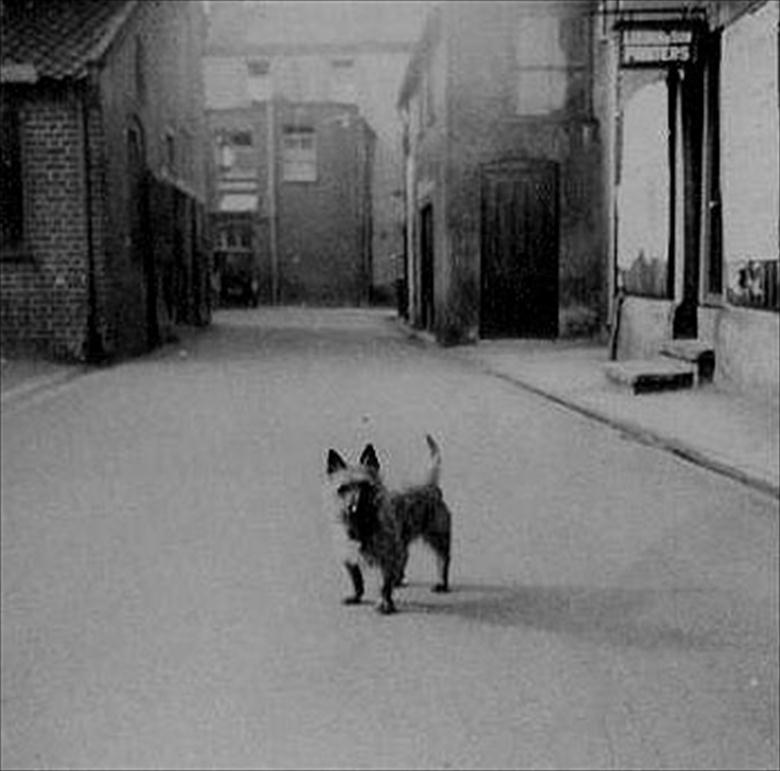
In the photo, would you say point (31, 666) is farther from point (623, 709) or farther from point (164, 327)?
point (164, 327)

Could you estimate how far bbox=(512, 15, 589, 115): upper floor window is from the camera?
2652cm

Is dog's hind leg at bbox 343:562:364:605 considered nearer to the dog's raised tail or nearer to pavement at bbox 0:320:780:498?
the dog's raised tail

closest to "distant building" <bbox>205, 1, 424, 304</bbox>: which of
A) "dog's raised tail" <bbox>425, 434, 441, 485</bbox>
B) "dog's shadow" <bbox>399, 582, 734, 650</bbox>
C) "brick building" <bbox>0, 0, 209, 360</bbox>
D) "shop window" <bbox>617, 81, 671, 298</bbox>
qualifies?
"brick building" <bbox>0, 0, 209, 360</bbox>

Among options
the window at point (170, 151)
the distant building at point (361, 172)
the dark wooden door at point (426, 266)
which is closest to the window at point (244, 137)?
the window at point (170, 151)

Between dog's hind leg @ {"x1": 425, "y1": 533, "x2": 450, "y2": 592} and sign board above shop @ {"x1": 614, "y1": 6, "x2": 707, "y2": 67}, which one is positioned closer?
dog's hind leg @ {"x1": 425, "y1": 533, "x2": 450, "y2": 592}

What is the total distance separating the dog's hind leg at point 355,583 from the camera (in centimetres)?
137

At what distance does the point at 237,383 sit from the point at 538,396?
4.59 ft

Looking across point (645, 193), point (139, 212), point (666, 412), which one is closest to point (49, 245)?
point (139, 212)

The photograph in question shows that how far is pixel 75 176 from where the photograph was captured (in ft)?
69.9

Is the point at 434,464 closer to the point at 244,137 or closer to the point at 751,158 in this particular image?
the point at 244,137

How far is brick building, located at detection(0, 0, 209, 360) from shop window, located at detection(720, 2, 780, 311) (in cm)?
869

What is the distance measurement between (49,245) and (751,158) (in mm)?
11855

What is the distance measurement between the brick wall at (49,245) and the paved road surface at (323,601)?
1600 cm

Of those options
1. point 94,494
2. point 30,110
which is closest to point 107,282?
point 30,110
